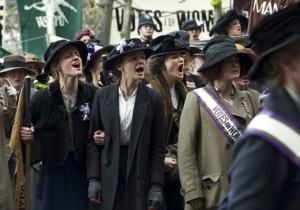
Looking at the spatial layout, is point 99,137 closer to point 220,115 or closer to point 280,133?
point 220,115

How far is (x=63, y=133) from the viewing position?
8633mm

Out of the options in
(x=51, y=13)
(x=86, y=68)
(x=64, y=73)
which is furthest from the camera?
(x=51, y=13)

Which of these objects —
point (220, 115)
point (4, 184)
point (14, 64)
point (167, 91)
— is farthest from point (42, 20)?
point (220, 115)

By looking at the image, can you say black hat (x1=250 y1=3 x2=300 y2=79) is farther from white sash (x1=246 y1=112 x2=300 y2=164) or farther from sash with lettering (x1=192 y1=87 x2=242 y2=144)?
sash with lettering (x1=192 y1=87 x2=242 y2=144)

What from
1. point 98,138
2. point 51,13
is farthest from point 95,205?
point 51,13

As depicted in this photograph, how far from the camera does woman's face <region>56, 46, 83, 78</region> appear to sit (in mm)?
8867

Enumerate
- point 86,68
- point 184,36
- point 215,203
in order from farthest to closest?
point 86,68, point 184,36, point 215,203

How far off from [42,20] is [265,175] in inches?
478

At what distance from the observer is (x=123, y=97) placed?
336 inches

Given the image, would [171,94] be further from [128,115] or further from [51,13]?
[51,13]

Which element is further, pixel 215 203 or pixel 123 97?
pixel 123 97

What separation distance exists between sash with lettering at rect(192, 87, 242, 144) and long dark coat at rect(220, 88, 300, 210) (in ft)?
12.0

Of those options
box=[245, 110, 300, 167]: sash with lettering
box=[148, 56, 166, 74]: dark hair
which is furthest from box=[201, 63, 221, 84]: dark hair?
box=[245, 110, 300, 167]: sash with lettering

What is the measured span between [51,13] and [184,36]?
5407 mm
